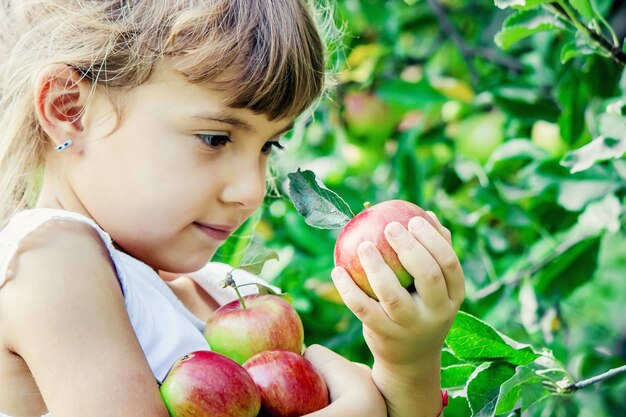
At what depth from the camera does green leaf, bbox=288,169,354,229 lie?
1.10 metres

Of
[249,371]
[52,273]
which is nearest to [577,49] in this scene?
[249,371]

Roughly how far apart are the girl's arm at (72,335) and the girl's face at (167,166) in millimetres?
165

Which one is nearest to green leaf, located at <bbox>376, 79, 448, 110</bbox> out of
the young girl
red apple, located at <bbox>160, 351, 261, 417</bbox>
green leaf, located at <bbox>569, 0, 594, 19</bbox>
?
the young girl

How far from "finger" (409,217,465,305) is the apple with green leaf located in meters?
0.24

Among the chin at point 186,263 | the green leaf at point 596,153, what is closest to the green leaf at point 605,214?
the green leaf at point 596,153

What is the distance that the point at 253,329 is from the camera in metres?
1.14

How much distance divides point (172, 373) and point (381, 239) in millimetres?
287

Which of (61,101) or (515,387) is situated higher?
(61,101)

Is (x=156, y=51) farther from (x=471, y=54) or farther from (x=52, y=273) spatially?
Result: (x=471, y=54)

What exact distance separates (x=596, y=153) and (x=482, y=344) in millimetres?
337

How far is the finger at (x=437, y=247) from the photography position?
3.35ft

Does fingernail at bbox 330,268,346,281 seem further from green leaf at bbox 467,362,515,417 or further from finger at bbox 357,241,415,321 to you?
green leaf at bbox 467,362,515,417

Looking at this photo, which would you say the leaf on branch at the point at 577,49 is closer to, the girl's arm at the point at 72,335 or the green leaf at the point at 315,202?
the green leaf at the point at 315,202

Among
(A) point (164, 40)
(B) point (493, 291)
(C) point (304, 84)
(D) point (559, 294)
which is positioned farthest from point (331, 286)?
(A) point (164, 40)
